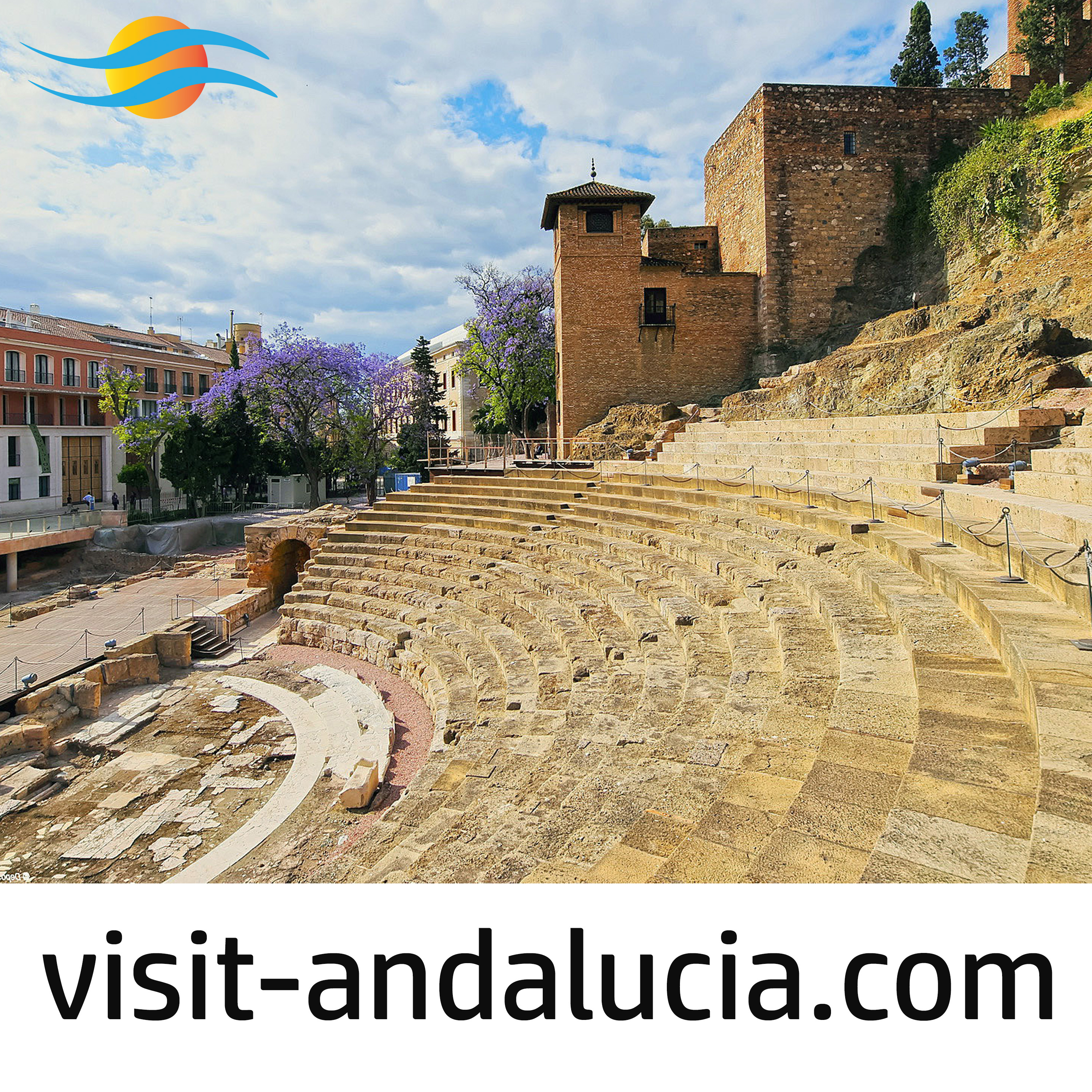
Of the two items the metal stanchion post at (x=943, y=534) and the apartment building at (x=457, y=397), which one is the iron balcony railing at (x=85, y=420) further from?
the metal stanchion post at (x=943, y=534)

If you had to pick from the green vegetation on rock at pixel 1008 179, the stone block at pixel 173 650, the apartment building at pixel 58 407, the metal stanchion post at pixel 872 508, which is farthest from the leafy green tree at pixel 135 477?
the green vegetation on rock at pixel 1008 179

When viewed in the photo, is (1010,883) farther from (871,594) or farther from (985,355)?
(985,355)

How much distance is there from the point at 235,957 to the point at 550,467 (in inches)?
704

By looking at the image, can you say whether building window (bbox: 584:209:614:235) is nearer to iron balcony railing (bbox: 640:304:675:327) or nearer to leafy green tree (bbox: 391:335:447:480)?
iron balcony railing (bbox: 640:304:675:327)

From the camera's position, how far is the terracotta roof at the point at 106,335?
3491cm

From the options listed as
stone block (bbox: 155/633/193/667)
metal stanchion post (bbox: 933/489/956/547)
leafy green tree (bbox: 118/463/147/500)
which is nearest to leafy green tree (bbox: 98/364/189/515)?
leafy green tree (bbox: 118/463/147/500)

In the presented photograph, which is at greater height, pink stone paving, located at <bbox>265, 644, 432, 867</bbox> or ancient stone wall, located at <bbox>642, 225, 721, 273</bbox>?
ancient stone wall, located at <bbox>642, 225, 721, 273</bbox>

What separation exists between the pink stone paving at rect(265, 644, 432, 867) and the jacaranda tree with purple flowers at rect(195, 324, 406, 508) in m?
19.4

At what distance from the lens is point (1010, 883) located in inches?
80.2

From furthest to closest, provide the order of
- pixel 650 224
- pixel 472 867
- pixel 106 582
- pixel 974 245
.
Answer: pixel 650 224
pixel 106 582
pixel 974 245
pixel 472 867

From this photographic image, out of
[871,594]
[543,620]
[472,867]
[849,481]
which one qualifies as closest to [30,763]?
[543,620]

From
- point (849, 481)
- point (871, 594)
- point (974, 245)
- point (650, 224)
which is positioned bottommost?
Answer: point (871, 594)

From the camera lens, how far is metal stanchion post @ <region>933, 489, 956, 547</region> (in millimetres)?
6305

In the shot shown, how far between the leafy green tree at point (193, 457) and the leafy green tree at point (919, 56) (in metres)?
38.9
